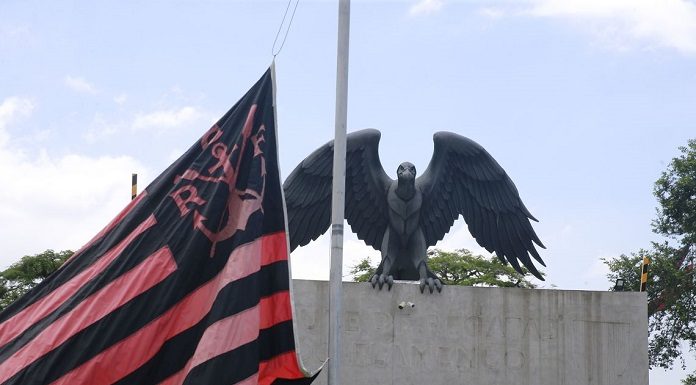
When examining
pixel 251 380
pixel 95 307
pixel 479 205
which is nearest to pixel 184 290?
pixel 95 307

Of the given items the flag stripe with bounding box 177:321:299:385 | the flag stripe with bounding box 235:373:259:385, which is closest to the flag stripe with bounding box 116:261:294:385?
the flag stripe with bounding box 177:321:299:385

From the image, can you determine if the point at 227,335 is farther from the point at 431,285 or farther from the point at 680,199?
the point at 680,199

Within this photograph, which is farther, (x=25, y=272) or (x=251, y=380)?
(x=25, y=272)

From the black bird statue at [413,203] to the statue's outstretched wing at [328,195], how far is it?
0.05 ft

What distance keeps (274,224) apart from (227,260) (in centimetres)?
47

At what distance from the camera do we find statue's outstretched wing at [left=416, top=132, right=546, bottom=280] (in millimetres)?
14234

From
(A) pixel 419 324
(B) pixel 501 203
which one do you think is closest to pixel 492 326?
(A) pixel 419 324

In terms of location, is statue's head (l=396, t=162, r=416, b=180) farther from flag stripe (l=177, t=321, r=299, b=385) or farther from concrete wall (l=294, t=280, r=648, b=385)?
flag stripe (l=177, t=321, r=299, b=385)

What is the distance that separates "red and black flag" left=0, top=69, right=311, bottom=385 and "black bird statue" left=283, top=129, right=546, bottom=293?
20.3 feet

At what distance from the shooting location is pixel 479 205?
14.5m

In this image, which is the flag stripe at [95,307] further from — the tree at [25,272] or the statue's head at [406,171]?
the tree at [25,272]

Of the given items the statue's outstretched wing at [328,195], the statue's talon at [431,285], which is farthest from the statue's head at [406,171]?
the statue's talon at [431,285]

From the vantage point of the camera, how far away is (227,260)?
7316mm

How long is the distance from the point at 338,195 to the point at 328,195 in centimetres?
666
